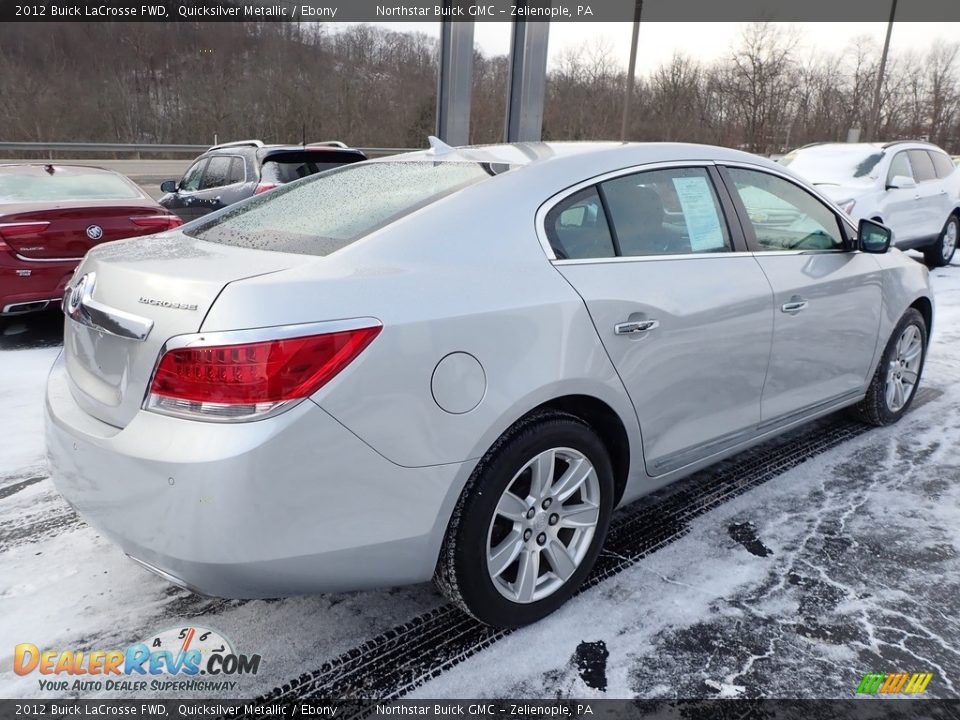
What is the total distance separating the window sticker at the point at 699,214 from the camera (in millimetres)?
2873

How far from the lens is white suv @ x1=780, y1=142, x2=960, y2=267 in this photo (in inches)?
351

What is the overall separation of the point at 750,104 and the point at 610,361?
118 feet

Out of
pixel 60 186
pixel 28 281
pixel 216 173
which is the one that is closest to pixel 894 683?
pixel 28 281

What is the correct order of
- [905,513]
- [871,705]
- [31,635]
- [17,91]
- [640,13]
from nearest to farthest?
1. [871,705]
2. [31,635]
3. [905,513]
4. [640,13]
5. [17,91]

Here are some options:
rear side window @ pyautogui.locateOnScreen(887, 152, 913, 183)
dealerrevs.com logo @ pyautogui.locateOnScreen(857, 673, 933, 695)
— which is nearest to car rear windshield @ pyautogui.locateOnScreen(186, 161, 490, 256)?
dealerrevs.com logo @ pyautogui.locateOnScreen(857, 673, 933, 695)

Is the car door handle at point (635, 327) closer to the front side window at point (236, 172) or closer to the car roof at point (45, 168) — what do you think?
the car roof at point (45, 168)

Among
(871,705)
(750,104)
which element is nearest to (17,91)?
(871,705)

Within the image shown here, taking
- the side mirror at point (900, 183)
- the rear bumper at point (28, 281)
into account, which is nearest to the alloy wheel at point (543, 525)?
the rear bumper at point (28, 281)

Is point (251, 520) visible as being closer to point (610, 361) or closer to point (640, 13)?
point (610, 361)

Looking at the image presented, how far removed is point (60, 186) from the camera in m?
6.10

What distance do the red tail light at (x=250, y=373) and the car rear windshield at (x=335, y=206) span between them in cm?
42

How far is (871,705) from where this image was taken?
211 cm

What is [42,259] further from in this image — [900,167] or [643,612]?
[900,167]

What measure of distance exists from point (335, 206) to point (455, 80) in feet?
28.0
